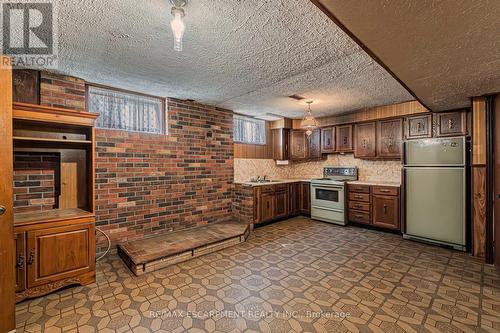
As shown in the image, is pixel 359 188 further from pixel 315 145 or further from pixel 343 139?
pixel 315 145

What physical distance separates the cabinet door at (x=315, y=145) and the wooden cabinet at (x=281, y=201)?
3.61 ft

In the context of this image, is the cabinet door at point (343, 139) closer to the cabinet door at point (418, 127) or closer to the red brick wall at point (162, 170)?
the cabinet door at point (418, 127)

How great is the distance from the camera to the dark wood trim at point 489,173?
9.40 feet

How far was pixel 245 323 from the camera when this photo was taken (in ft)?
5.94

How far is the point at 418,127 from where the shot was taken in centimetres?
387

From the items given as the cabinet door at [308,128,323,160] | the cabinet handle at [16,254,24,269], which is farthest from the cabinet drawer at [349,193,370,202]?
the cabinet handle at [16,254,24,269]

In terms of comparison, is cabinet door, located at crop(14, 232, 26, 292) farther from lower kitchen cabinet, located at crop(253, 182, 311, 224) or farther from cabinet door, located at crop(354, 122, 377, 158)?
cabinet door, located at crop(354, 122, 377, 158)

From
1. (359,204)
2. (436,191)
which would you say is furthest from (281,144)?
(436,191)

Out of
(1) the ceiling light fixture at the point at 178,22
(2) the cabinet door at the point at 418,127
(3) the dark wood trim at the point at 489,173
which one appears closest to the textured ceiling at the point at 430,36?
(3) the dark wood trim at the point at 489,173

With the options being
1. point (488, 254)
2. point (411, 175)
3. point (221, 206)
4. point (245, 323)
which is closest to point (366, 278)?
point (245, 323)

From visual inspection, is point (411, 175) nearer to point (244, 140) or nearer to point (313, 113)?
point (313, 113)

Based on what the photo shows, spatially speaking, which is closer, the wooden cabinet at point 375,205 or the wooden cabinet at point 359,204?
the wooden cabinet at point 375,205

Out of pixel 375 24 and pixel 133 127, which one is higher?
pixel 375 24

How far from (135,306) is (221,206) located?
2544 millimetres
